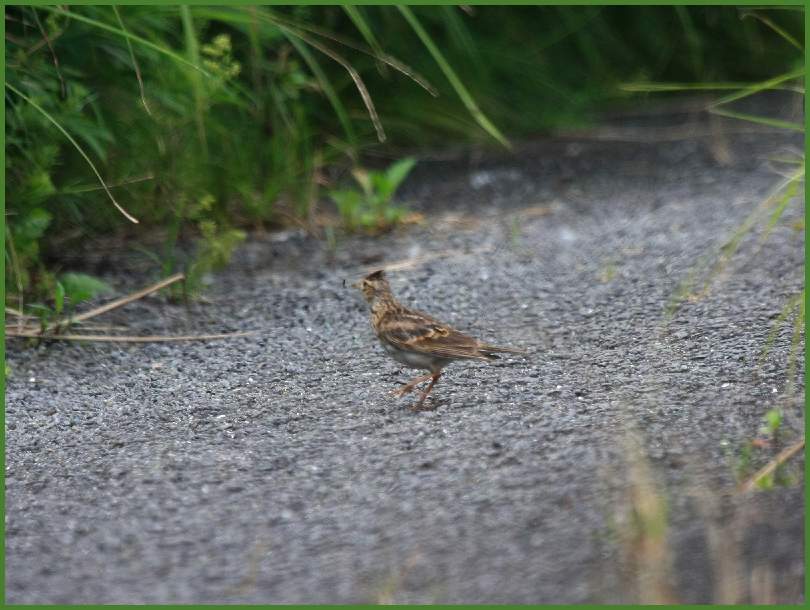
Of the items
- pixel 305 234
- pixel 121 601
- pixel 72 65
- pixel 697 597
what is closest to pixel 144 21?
pixel 72 65

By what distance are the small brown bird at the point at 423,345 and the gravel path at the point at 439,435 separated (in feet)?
0.38

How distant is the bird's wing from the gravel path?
16 centimetres

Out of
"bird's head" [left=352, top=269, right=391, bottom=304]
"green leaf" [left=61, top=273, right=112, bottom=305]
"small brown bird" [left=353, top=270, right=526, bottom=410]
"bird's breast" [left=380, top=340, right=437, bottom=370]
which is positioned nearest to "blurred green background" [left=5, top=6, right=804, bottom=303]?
"green leaf" [left=61, top=273, right=112, bottom=305]

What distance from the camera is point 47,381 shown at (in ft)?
15.8

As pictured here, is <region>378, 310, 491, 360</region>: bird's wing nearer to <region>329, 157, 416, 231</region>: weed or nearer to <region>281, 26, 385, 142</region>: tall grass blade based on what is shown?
<region>281, 26, 385, 142</region>: tall grass blade

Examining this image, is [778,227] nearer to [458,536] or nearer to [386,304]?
[386,304]

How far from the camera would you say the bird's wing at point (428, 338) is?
4355 millimetres

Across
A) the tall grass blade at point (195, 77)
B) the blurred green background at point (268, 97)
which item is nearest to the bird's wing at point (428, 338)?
the blurred green background at point (268, 97)

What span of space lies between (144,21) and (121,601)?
3467 mm

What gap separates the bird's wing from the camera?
4.36 metres

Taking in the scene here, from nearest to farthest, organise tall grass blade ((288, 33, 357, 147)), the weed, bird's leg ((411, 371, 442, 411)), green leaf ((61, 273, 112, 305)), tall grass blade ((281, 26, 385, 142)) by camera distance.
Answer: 1. bird's leg ((411, 371, 442, 411))
2. tall grass blade ((281, 26, 385, 142))
3. green leaf ((61, 273, 112, 305))
4. tall grass blade ((288, 33, 357, 147))
5. the weed

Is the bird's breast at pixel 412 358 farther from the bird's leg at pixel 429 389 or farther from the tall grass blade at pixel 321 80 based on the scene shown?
the tall grass blade at pixel 321 80

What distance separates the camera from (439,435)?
3.95 metres

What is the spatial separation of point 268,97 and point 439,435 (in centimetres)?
317
